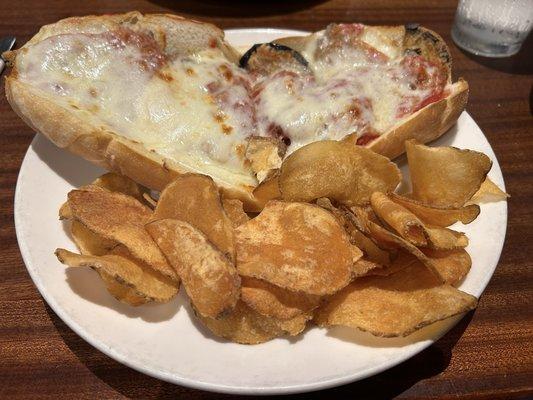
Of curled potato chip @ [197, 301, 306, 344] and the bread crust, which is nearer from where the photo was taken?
curled potato chip @ [197, 301, 306, 344]

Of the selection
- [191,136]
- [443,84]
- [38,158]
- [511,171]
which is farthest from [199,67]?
[511,171]

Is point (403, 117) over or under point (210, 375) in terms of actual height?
over

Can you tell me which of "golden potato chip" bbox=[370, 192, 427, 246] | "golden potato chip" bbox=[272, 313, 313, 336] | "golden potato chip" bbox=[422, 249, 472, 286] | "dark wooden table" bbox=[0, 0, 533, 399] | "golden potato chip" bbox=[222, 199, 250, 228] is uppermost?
"golden potato chip" bbox=[370, 192, 427, 246]

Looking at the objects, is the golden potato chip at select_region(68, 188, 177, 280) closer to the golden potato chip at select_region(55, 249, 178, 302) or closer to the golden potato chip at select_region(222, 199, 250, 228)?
the golden potato chip at select_region(55, 249, 178, 302)

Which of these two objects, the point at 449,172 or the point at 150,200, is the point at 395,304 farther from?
the point at 150,200

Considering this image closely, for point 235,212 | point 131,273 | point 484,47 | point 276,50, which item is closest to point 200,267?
point 131,273

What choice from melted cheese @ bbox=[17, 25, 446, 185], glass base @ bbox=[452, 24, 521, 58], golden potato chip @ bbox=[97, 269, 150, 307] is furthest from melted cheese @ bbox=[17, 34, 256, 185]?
glass base @ bbox=[452, 24, 521, 58]

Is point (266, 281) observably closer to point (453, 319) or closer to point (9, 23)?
point (453, 319)
